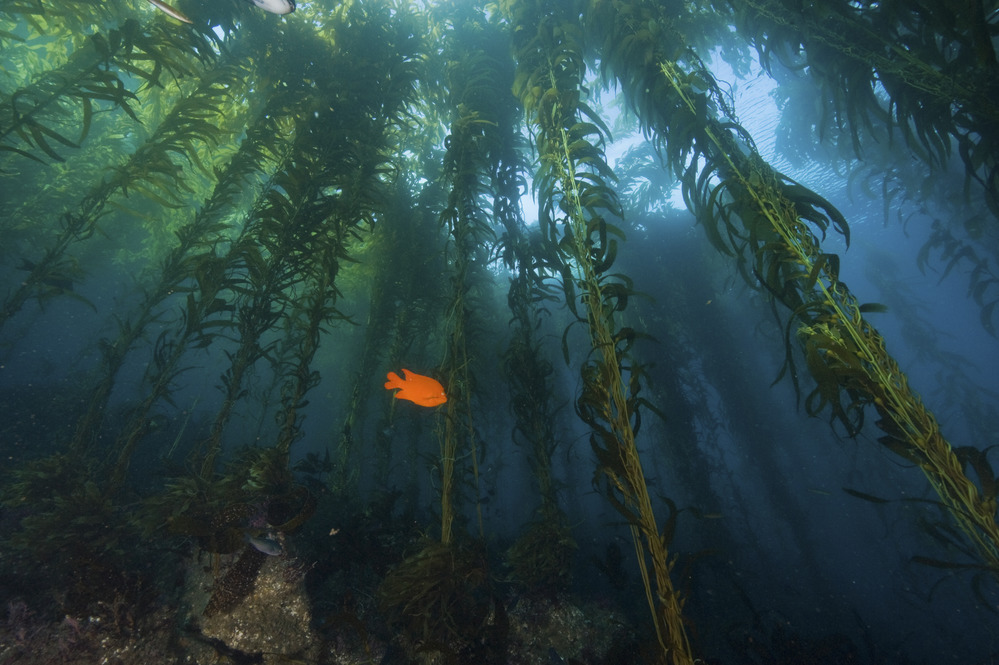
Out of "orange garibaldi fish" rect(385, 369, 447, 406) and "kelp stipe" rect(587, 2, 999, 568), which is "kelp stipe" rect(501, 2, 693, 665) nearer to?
"kelp stipe" rect(587, 2, 999, 568)

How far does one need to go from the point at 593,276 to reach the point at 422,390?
207cm

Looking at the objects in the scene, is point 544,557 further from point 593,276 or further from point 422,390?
point 593,276

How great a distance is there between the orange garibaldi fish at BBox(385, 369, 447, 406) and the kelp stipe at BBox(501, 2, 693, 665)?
5.24ft

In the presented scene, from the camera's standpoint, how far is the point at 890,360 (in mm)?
2242

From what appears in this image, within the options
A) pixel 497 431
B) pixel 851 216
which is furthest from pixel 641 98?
pixel 851 216

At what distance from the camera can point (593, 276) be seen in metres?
2.91

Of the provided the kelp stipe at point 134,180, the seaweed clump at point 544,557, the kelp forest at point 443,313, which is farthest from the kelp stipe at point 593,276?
the kelp stipe at point 134,180

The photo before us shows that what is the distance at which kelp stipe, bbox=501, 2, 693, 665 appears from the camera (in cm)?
210

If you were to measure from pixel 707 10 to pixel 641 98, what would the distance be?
4.07m

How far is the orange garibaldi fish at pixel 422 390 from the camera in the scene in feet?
12.1

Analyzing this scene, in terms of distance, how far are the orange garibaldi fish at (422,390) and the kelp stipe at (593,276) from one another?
160 cm

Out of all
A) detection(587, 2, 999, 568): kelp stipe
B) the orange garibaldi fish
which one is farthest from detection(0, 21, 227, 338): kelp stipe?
detection(587, 2, 999, 568): kelp stipe

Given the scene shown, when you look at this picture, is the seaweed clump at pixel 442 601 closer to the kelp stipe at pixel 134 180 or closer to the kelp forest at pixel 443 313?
the kelp forest at pixel 443 313

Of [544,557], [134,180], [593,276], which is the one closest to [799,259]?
[593,276]
